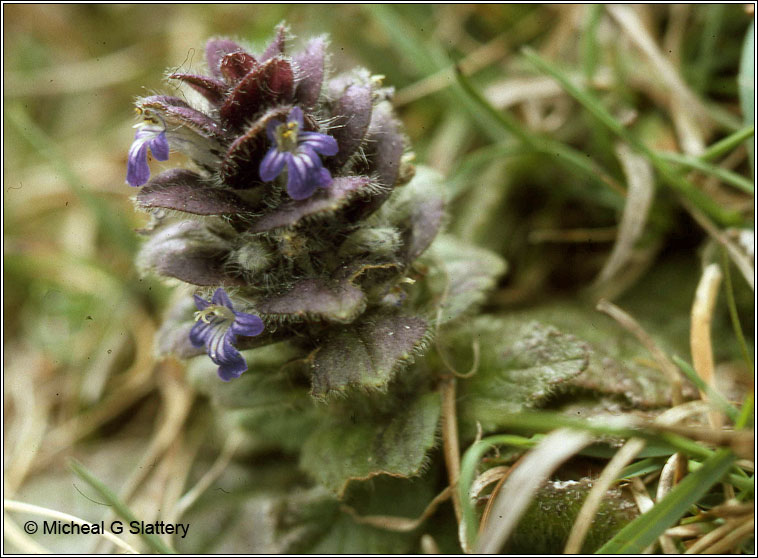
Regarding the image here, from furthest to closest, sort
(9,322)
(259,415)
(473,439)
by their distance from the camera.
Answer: (9,322), (259,415), (473,439)

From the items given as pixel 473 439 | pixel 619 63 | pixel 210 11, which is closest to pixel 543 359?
pixel 473 439

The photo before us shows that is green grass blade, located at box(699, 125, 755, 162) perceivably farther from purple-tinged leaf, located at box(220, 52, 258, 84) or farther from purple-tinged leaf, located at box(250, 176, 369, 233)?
purple-tinged leaf, located at box(220, 52, 258, 84)

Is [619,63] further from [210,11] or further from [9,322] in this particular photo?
[9,322]

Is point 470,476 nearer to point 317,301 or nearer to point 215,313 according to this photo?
point 317,301

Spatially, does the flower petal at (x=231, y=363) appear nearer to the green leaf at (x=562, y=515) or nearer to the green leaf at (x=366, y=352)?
the green leaf at (x=366, y=352)

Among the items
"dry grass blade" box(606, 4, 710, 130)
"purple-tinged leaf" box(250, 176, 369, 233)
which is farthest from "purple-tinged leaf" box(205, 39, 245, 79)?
"dry grass blade" box(606, 4, 710, 130)

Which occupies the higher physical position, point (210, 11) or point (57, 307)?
point (210, 11)

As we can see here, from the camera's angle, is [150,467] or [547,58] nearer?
[150,467]
